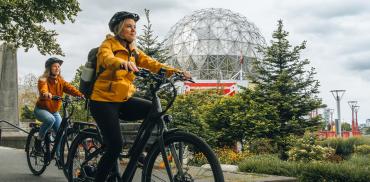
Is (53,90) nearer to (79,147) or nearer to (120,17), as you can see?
(79,147)

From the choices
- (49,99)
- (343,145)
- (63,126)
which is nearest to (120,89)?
(63,126)

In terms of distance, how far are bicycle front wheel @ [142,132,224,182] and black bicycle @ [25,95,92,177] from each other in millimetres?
2377

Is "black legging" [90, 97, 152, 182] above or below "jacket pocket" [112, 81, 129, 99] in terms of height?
below

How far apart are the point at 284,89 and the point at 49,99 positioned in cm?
1589

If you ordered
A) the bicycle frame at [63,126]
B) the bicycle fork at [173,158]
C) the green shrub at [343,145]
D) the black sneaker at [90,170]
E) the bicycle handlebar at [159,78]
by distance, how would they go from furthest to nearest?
the green shrub at [343,145], the bicycle frame at [63,126], the black sneaker at [90,170], the bicycle handlebar at [159,78], the bicycle fork at [173,158]

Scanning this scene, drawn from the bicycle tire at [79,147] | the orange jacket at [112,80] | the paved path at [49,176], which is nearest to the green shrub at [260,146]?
the paved path at [49,176]

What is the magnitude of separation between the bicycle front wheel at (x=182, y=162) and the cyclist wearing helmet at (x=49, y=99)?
11.0 feet

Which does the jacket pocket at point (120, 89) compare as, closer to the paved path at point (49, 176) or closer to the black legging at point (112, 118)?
the black legging at point (112, 118)

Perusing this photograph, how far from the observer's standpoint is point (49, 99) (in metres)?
7.16

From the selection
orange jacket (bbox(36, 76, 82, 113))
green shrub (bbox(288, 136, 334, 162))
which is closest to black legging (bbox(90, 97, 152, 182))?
orange jacket (bbox(36, 76, 82, 113))

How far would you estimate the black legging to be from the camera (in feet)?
14.0

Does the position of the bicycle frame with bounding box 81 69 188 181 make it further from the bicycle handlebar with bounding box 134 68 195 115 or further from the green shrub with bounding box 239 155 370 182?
the green shrub with bounding box 239 155 370 182

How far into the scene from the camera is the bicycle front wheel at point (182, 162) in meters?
3.54

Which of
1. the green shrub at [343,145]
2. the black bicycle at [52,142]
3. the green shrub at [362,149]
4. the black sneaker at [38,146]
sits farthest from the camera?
the green shrub at [343,145]
